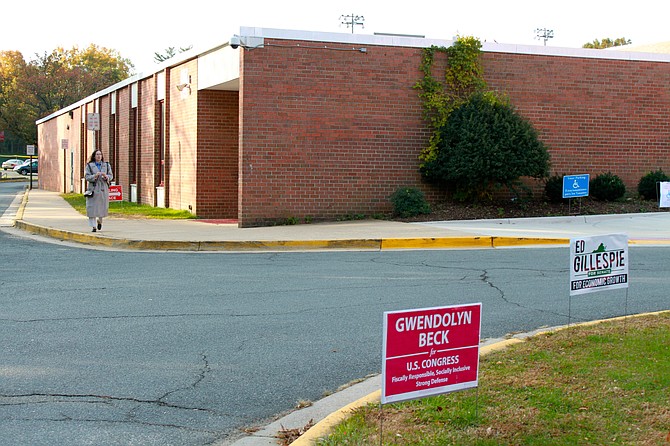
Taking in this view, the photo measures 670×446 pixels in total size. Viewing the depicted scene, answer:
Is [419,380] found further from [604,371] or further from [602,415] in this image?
[604,371]

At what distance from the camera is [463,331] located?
5.13 m

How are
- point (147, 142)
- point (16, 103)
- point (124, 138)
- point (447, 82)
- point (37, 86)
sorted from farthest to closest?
point (16, 103) → point (37, 86) → point (124, 138) → point (147, 142) → point (447, 82)

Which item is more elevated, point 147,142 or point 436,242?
point 147,142

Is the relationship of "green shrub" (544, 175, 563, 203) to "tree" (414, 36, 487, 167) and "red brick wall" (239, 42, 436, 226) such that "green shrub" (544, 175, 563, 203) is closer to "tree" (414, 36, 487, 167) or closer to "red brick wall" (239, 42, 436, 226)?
"tree" (414, 36, 487, 167)

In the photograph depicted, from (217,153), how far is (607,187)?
A: 10740mm

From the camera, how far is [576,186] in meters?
20.9

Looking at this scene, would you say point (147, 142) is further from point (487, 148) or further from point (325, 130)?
point (487, 148)

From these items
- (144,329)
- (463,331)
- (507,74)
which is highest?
(507,74)

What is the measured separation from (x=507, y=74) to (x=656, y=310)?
13.7 metres

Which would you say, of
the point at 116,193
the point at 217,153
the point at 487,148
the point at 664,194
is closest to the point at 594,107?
the point at 664,194

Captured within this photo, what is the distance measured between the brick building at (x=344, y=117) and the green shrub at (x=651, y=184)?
553 mm

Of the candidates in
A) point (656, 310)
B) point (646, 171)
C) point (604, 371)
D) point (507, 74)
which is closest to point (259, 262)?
point (656, 310)

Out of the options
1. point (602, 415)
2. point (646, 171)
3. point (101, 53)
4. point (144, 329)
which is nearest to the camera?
point (602, 415)

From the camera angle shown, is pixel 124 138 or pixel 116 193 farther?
pixel 124 138
